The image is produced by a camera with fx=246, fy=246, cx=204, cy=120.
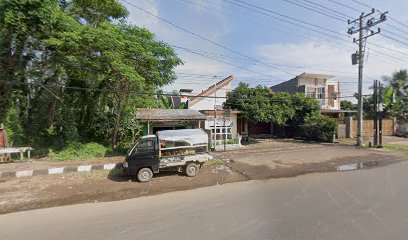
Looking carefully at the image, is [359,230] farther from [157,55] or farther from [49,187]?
[157,55]

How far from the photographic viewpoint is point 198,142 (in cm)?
1049

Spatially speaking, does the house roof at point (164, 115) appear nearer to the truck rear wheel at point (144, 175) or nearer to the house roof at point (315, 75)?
the truck rear wheel at point (144, 175)

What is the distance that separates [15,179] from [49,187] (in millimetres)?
2043

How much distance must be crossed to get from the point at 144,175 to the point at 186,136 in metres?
2.30

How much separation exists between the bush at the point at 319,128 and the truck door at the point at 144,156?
61.1 ft

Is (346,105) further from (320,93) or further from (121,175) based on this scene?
(121,175)

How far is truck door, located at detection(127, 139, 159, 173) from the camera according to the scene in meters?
9.36

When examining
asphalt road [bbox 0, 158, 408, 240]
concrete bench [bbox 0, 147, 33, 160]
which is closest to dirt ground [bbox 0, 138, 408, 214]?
asphalt road [bbox 0, 158, 408, 240]

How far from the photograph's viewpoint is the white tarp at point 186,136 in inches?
396

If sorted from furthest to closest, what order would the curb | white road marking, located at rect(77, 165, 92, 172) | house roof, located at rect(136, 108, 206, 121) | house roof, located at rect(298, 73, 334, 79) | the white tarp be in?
house roof, located at rect(298, 73, 334, 79), house roof, located at rect(136, 108, 206, 121), white road marking, located at rect(77, 165, 92, 172), the white tarp, the curb

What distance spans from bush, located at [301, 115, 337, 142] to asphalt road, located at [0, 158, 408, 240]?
595 inches

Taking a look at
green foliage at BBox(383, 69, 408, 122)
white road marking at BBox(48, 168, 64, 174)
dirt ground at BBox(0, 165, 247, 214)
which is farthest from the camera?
green foliage at BBox(383, 69, 408, 122)

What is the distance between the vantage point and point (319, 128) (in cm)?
2330

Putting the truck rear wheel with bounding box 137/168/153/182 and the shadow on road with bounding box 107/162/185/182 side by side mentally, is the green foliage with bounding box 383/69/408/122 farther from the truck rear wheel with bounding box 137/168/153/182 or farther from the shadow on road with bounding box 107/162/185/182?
the truck rear wheel with bounding box 137/168/153/182
